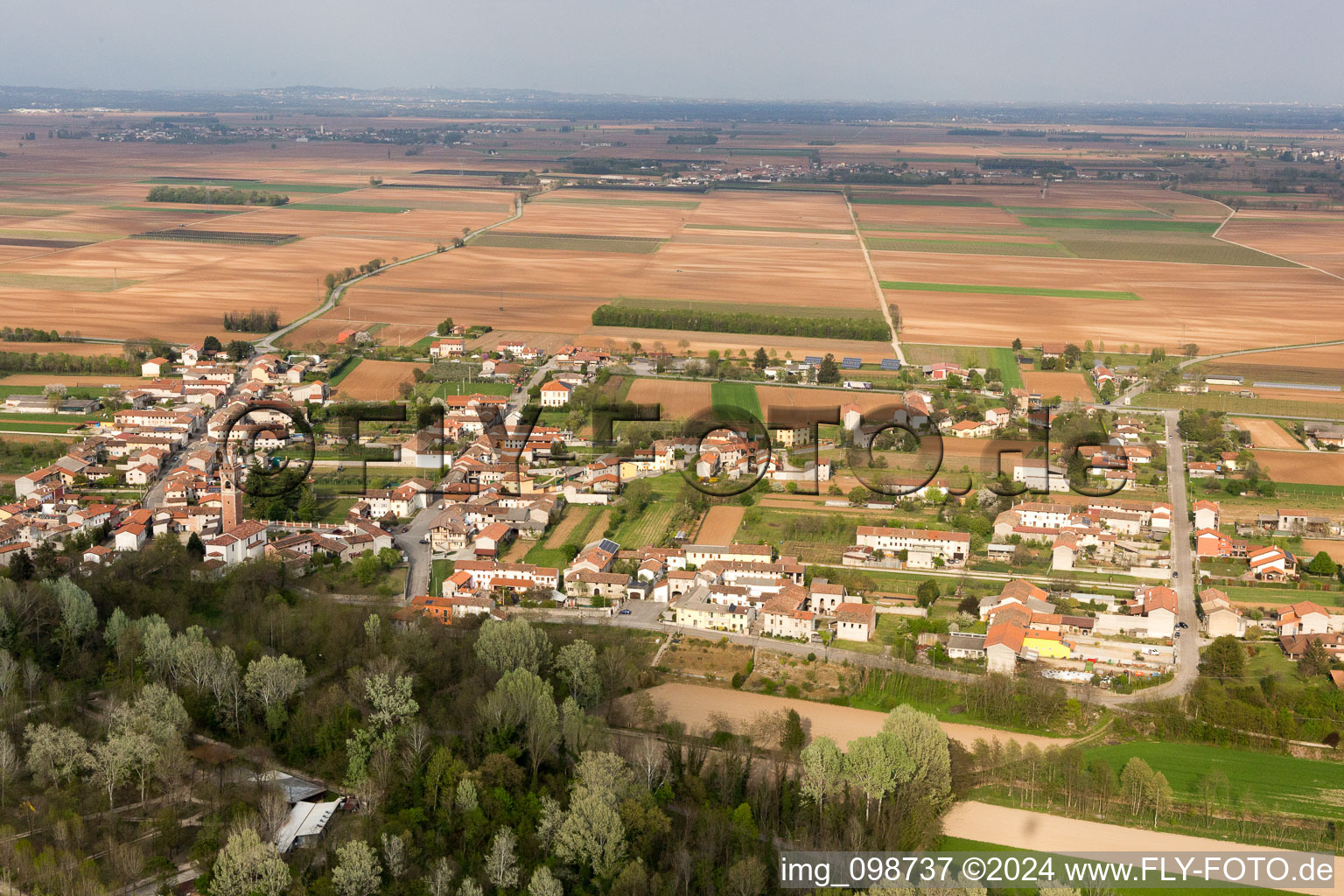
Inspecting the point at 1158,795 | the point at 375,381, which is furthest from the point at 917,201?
the point at 1158,795

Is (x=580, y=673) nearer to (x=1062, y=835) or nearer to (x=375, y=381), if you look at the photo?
(x=1062, y=835)

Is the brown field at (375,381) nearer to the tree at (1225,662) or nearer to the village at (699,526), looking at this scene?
the village at (699,526)

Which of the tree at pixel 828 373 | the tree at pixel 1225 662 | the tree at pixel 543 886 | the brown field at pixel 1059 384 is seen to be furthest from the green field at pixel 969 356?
the tree at pixel 543 886

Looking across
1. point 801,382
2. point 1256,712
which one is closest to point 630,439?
point 801,382

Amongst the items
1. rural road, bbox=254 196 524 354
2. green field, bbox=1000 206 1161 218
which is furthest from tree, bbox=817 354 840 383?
green field, bbox=1000 206 1161 218

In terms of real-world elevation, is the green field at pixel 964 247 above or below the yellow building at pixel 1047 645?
above
